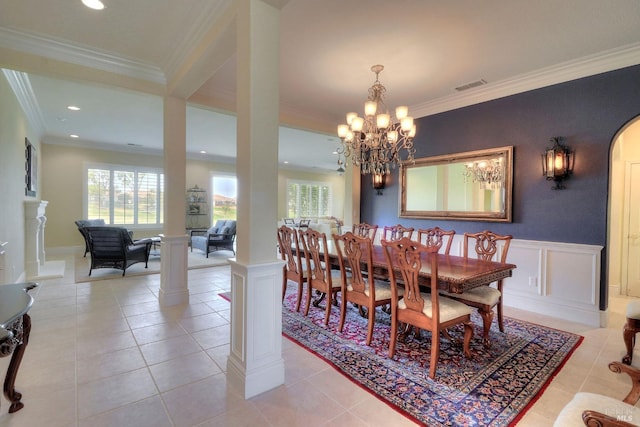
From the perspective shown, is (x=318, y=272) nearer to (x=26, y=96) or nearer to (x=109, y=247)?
(x=109, y=247)

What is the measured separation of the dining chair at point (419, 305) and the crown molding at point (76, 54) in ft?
10.9

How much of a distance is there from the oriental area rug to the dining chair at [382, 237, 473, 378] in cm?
15

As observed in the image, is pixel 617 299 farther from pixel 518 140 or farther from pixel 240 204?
pixel 240 204

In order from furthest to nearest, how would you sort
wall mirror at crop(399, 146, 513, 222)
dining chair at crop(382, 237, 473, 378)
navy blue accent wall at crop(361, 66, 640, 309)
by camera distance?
wall mirror at crop(399, 146, 513, 222), navy blue accent wall at crop(361, 66, 640, 309), dining chair at crop(382, 237, 473, 378)

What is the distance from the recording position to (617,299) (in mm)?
4234

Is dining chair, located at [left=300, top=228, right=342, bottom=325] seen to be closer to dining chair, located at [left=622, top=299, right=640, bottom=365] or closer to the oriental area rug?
the oriental area rug

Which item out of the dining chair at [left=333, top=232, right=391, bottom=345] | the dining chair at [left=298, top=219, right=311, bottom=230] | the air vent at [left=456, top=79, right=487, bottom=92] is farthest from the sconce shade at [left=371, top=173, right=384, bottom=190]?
the dining chair at [left=298, top=219, right=311, bottom=230]

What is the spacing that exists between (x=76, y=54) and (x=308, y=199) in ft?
31.8

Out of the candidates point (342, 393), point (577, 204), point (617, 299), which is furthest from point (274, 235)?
point (617, 299)

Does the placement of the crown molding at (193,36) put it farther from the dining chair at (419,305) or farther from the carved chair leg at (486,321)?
the carved chair leg at (486,321)

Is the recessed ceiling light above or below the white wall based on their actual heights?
above

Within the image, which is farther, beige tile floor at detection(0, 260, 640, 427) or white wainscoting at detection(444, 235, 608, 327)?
white wainscoting at detection(444, 235, 608, 327)

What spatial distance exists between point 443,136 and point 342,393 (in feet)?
13.1

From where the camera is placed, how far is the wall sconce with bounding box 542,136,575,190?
3453 mm
